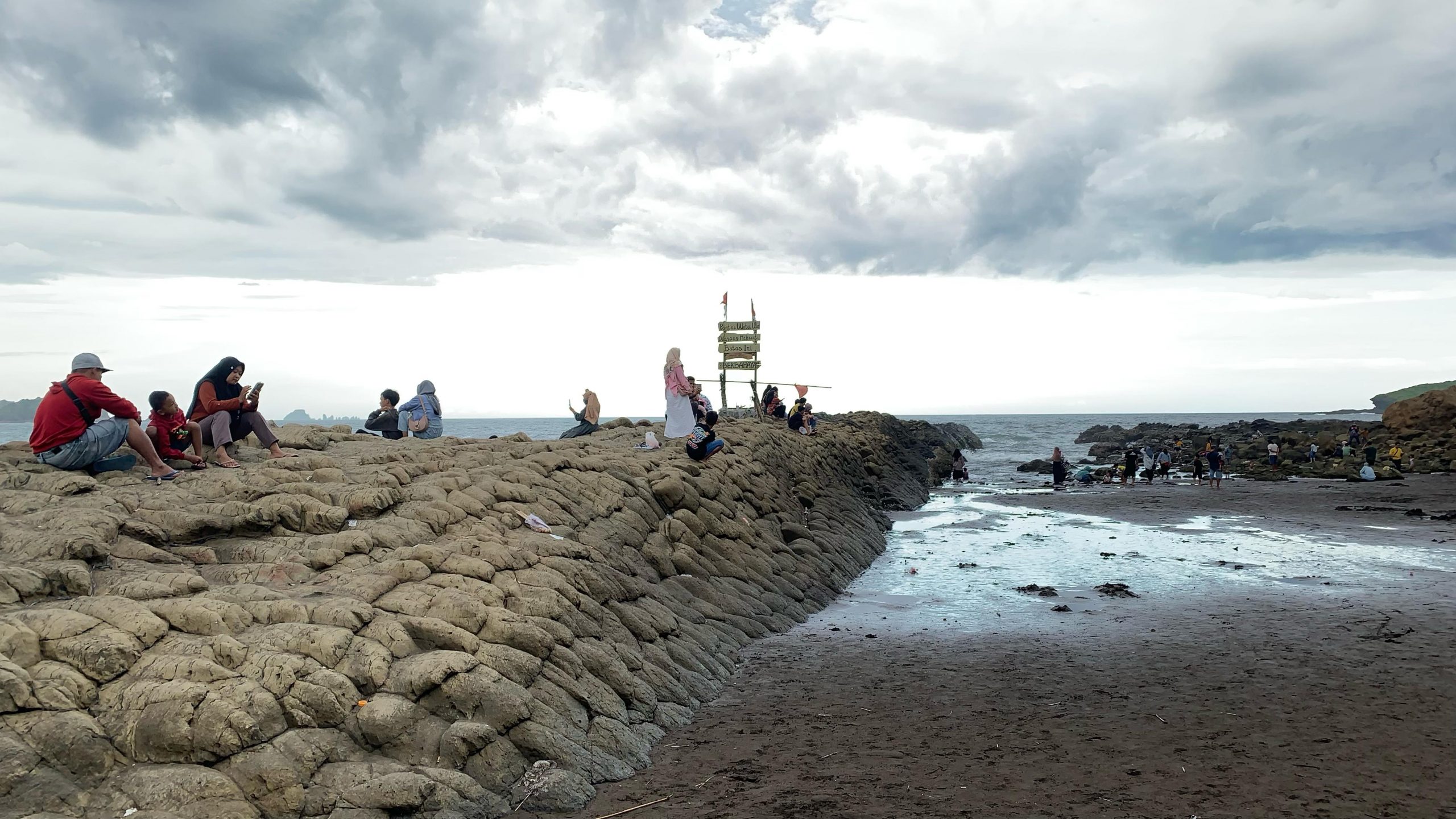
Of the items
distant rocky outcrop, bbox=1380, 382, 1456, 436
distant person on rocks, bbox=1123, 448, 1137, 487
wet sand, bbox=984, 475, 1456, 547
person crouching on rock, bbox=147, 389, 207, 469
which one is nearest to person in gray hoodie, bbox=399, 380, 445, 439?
person crouching on rock, bbox=147, 389, 207, 469

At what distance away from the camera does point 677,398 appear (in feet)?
57.7

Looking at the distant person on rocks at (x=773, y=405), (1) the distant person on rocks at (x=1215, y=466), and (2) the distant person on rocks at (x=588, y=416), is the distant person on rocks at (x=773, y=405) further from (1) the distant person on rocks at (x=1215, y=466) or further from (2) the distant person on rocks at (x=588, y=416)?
(1) the distant person on rocks at (x=1215, y=466)

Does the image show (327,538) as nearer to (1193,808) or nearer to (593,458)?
(593,458)

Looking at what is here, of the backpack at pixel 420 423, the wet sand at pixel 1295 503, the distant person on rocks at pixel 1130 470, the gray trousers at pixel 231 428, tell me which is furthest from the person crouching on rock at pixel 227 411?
the distant person on rocks at pixel 1130 470

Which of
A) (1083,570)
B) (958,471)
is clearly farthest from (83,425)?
(958,471)

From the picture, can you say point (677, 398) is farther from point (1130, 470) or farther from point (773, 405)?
point (1130, 470)

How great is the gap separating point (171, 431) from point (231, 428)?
1026mm

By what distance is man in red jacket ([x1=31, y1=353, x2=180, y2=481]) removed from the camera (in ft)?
30.7

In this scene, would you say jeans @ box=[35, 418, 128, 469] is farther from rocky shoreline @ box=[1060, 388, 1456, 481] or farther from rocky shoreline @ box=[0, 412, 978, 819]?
rocky shoreline @ box=[1060, 388, 1456, 481]

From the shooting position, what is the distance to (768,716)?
8375mm

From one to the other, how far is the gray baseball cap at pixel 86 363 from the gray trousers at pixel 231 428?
1.56m

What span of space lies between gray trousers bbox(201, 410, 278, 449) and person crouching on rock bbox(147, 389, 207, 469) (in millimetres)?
302

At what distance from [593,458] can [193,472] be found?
202 inches

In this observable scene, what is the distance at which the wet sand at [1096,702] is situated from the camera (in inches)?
253
